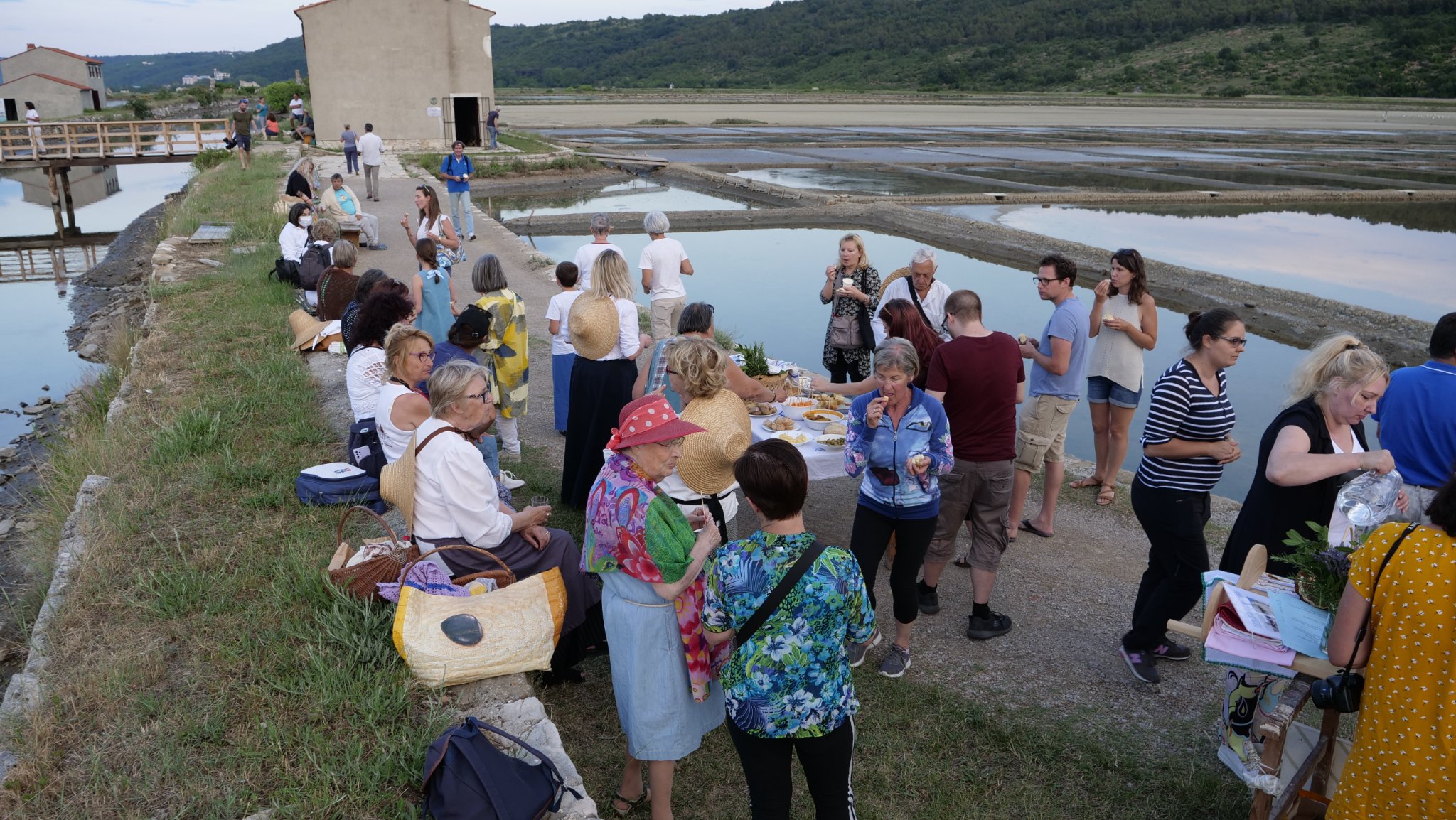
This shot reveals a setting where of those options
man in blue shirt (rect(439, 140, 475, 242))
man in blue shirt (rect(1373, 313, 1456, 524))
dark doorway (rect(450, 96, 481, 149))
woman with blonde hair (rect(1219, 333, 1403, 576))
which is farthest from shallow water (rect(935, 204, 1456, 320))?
dark doorway (rect(450, 96, 481, 149))

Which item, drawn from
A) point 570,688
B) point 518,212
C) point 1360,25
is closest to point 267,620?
point 570,688

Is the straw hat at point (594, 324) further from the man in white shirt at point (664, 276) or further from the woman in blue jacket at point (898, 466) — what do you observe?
the man in white shirt at point (664, 276)

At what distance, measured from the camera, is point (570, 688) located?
4578 mm

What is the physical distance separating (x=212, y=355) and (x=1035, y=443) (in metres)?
7.36

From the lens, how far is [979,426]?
4.94 metres

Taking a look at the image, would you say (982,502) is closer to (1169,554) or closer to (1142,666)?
(1169,554)

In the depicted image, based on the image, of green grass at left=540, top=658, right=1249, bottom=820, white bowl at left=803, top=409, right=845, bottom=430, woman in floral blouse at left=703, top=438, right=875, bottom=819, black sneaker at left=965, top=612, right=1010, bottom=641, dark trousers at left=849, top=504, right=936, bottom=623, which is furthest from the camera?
white bowl at left=803, top=409, right=845, bottom=430

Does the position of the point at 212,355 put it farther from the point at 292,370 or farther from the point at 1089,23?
the point at 1089,23

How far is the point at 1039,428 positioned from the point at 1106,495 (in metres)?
1.19

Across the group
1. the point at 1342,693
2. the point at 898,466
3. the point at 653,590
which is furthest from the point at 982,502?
the point at 653,590

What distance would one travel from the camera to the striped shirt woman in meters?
4.30

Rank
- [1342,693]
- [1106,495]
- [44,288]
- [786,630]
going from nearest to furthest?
[1342,693] → [786,630] → [1106,495] → [44,288]

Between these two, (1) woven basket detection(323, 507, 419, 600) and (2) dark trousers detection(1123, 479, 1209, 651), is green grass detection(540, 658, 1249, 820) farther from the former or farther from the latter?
(1) woven basket detection(323, 507, 419, 600)

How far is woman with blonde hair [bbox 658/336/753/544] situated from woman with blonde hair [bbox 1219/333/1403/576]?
2.17 meters
